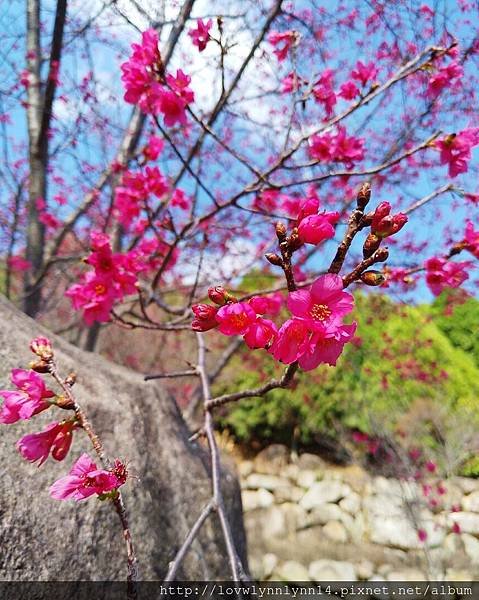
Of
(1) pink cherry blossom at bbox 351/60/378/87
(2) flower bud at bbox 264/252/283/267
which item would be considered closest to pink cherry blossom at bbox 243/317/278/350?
(2) flower bud at bbox 264/252/283/267

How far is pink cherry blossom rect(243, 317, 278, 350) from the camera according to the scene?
0.90 m

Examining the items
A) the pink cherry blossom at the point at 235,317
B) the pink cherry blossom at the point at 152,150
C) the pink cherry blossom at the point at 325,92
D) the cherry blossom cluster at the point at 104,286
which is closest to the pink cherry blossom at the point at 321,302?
the pink cherry blossom at the point at 235,317

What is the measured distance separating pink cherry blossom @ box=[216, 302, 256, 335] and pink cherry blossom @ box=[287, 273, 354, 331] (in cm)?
11

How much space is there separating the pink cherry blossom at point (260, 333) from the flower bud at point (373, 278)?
0.21 m

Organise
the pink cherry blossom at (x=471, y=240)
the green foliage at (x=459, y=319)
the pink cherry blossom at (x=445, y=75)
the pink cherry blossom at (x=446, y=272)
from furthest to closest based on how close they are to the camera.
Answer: the green foliage at (x=459, y=319) → the pink cherry blossom at (x=445, y=75) → the pink cherry blossom at (x=446, y=272) → the pink cherry blossom at (x=471, y=240)

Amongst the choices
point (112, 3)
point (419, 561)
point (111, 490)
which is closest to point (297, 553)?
point (419, 561)

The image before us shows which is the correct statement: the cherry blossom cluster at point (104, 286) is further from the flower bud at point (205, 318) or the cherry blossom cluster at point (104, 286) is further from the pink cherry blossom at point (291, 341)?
the pink cherry blossom at point (291, 341)

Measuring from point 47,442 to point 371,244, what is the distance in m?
0.93

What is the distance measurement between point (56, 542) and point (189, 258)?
464 cm

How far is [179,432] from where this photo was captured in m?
2.54

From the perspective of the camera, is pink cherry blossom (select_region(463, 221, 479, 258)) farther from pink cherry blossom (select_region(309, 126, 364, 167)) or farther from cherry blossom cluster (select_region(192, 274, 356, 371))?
cherry blossom cluster (select_region(192, 274, 356, 371))

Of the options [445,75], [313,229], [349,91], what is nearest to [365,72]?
[349,91]

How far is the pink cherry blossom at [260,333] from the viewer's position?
2.97ft

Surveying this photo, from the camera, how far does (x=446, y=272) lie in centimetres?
183
